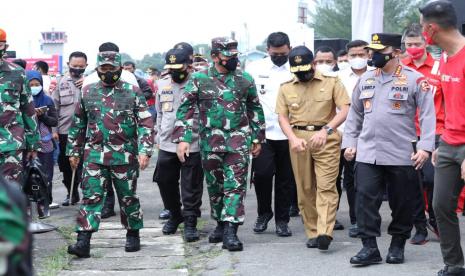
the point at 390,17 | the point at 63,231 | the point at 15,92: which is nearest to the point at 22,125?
the point at 15,92

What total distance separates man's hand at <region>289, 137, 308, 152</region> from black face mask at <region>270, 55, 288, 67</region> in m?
1.33

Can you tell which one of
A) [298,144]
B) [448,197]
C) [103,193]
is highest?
[298,144]

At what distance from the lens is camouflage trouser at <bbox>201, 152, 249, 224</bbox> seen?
8109 millimetres

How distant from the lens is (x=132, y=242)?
8.13m

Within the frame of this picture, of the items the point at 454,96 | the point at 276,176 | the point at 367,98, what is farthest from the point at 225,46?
the point at 454,96

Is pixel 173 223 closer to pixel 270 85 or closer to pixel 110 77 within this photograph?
pixel 270 85

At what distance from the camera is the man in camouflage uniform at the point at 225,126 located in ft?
26.7

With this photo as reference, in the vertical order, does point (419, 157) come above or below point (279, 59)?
below

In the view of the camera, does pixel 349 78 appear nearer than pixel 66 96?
Yes

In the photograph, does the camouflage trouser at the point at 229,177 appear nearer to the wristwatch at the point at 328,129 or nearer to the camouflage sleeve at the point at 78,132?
the wristwatch at the point at 328,129

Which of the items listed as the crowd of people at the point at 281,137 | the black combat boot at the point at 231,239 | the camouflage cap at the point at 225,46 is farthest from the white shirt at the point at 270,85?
the black combat boot at the point at 231,239

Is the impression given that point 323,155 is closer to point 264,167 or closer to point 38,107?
point 264,167

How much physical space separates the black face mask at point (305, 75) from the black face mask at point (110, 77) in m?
1.68

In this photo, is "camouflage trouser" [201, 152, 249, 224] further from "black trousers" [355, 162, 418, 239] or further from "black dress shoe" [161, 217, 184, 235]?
"black trousers" [355, 162, 418, 239]
